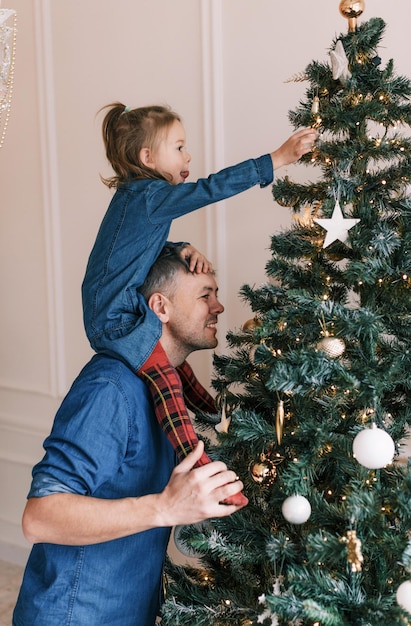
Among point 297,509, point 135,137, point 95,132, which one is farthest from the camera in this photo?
point 95,132

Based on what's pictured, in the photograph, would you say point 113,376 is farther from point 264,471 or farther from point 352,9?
point 352,9

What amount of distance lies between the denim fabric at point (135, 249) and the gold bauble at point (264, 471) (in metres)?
0.33

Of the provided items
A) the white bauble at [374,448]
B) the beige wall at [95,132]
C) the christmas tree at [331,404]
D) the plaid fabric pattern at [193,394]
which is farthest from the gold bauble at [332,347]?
the beige wall at [95,132]

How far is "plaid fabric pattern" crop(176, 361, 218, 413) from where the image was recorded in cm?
185

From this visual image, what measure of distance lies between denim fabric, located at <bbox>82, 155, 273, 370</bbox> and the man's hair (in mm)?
24

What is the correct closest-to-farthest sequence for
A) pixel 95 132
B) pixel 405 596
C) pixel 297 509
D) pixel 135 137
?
pixel 405 596 → pixel 297 509 → pixel 135 137 → pixel 95 132

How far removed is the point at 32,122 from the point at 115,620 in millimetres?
2063

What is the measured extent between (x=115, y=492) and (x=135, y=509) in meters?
0.18

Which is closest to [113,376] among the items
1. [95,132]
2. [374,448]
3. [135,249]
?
[135,249]

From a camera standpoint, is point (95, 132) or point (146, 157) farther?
point (95, 132)

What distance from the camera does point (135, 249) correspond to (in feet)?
5.56

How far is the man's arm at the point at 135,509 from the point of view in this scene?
4.32ft

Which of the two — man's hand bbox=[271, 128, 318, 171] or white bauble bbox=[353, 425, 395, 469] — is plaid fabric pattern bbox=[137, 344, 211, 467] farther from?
man's hand bbox=[271, 128, 318, 171]

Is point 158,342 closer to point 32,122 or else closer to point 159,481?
point 159,481
